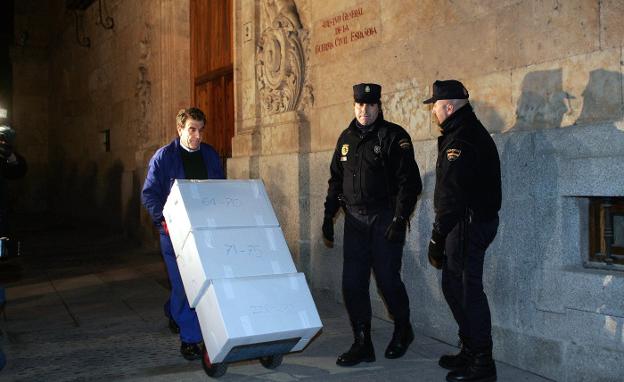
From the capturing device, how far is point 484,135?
4328 millimetres

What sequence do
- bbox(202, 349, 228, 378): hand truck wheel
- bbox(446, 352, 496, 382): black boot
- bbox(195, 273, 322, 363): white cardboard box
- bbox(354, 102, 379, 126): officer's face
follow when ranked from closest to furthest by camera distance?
bbox(195, 273, 322, 363): white cardboard box < bbox(446, 352, 496, 382): black boot < bbox(202, 349, 228, 378): hand truck wheel < bbox(354, 102, 379, 126): officer's face

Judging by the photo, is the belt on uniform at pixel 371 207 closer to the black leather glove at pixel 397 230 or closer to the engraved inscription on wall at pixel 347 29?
the black leather glove at pixel 397 230

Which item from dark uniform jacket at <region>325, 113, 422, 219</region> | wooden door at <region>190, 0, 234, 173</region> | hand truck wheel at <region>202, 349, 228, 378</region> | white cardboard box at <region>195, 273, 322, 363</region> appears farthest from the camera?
wooden door at <region>190, 0, 234, 173</region>

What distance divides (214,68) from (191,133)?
5.28 metres

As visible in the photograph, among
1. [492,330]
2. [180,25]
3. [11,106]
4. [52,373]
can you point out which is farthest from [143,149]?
[11,106]

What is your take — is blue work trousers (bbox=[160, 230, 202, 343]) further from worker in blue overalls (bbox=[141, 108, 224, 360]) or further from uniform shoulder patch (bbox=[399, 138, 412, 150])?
uniform shoulder patch (bbox=[399, 138, 412, 150])

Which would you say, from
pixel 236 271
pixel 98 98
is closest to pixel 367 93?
pixel 236 271

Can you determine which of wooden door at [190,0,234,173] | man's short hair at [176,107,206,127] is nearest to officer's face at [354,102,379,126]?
man's short hair at [176,107,206,127]

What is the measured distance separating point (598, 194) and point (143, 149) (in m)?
9.19

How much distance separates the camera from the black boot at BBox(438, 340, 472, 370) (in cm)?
457

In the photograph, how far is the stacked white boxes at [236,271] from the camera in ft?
13.5

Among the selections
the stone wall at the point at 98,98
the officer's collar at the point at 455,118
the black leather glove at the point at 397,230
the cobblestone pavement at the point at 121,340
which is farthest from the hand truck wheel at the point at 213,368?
the stone wall at the point at 98,98

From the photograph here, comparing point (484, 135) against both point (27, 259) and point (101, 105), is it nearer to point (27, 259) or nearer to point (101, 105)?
point (27, 259)

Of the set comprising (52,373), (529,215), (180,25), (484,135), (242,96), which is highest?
(180,25)
